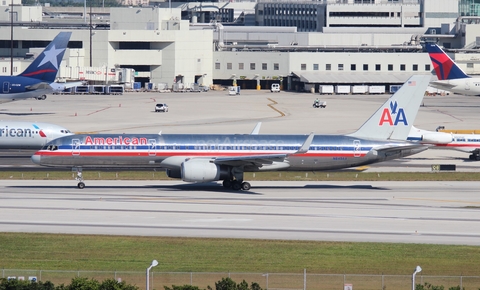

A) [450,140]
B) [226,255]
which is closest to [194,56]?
[450,140]

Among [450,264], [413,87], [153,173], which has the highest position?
[413,87]

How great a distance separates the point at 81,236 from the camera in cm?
4184

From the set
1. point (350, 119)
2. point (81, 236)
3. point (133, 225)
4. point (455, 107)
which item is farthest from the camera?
point (455, 107)

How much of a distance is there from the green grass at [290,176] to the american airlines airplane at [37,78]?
4439 cm

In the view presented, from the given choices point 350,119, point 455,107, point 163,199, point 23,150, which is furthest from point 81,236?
point 455,107

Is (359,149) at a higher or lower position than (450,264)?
higher

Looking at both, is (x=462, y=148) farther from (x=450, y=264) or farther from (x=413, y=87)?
(x=450, y=264)

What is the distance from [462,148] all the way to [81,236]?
4287 cm

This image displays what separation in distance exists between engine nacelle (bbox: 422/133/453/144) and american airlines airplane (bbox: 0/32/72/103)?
174ft

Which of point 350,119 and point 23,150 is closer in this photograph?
point 23,150

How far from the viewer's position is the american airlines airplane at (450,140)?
73.6 meters

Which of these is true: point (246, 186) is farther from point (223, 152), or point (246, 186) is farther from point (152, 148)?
point (152, 148)

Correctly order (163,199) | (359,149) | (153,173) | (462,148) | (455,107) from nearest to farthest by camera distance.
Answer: (163,199) < (359,149) < (153,173) < (462,148) < (455,107)

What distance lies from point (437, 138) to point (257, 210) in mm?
29032
